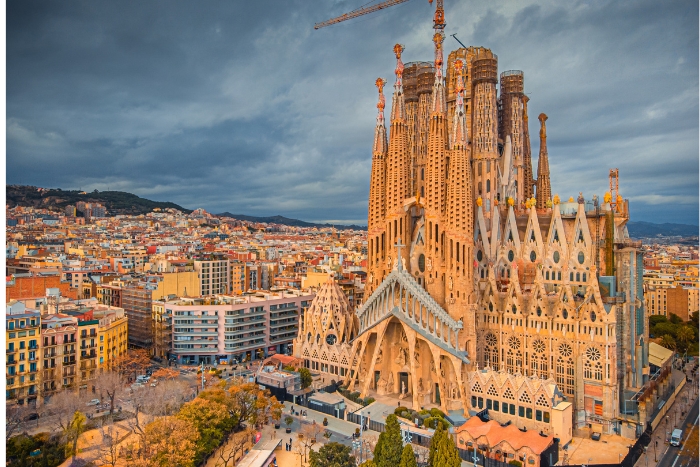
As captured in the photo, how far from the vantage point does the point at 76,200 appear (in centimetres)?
10200

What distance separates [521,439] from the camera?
95.5 feet

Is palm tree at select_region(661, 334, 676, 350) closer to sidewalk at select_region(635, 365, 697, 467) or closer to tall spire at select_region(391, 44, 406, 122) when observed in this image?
sidewalk at select_region(635, 365, 697, 467)

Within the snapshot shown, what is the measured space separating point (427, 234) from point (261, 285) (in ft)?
160

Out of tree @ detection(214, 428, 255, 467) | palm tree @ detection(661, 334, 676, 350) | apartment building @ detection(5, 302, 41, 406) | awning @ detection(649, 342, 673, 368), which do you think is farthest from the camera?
palm tree @ detection(661, 334, 676, 350)

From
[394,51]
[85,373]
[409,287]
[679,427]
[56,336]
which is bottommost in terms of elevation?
[679,427]

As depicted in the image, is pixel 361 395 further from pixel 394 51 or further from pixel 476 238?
pixel 394 51

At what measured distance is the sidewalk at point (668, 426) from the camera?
31.2 m

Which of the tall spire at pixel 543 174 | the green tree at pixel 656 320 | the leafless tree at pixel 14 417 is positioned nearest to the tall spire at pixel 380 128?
the tall spire at pixel 543 174

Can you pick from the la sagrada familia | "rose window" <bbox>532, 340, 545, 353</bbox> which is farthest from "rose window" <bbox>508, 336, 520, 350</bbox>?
"rose window" <bbox>532, 340, 545, 353</bbox>

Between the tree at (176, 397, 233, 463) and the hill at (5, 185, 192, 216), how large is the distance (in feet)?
106

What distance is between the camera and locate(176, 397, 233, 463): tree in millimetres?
27859

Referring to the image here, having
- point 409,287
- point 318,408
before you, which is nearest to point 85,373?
point 318,408

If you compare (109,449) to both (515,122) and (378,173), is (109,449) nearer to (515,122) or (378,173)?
(378,173)

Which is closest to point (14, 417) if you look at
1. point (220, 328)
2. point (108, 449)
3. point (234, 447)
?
point (108, 449)
